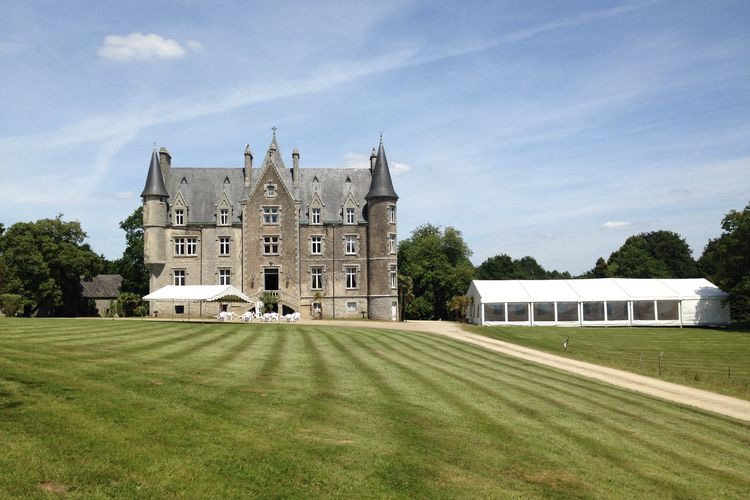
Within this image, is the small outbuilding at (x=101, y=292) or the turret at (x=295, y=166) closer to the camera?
the turret at (x=295, y=166)

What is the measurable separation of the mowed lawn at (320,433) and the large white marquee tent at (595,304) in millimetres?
36197

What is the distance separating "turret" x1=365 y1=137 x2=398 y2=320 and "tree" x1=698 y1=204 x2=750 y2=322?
31745mm

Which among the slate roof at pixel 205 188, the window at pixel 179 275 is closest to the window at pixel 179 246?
the window at pixel 179 275

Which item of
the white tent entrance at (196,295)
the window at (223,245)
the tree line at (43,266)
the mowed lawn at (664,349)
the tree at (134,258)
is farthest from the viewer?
the tree at (134,258)

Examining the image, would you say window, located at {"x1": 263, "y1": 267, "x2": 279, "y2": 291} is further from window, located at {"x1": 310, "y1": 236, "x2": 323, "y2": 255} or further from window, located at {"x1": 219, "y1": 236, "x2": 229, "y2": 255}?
window, located at {"x1": 219, "y1": 236, "x2": 229, "y2": 255}

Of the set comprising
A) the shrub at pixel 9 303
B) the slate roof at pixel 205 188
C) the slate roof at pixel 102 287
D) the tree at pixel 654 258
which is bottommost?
the shrub at pixel 9 303

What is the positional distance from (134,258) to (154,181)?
16889 millimetres

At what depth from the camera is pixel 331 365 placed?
2038 cm

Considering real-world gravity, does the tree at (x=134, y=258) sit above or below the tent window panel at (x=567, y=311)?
above

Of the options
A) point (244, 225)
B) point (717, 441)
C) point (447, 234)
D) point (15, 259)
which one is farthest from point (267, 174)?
point (717, 441)

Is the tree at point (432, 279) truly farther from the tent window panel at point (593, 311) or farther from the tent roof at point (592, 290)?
Result: the tent window panel at point (593, 311)

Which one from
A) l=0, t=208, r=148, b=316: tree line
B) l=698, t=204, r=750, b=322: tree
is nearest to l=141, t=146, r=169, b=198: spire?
l=0, t=208, r=148, b=316: tree line

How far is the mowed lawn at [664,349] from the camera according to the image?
27.2 m

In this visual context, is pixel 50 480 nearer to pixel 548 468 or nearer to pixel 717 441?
pixel 548 468
